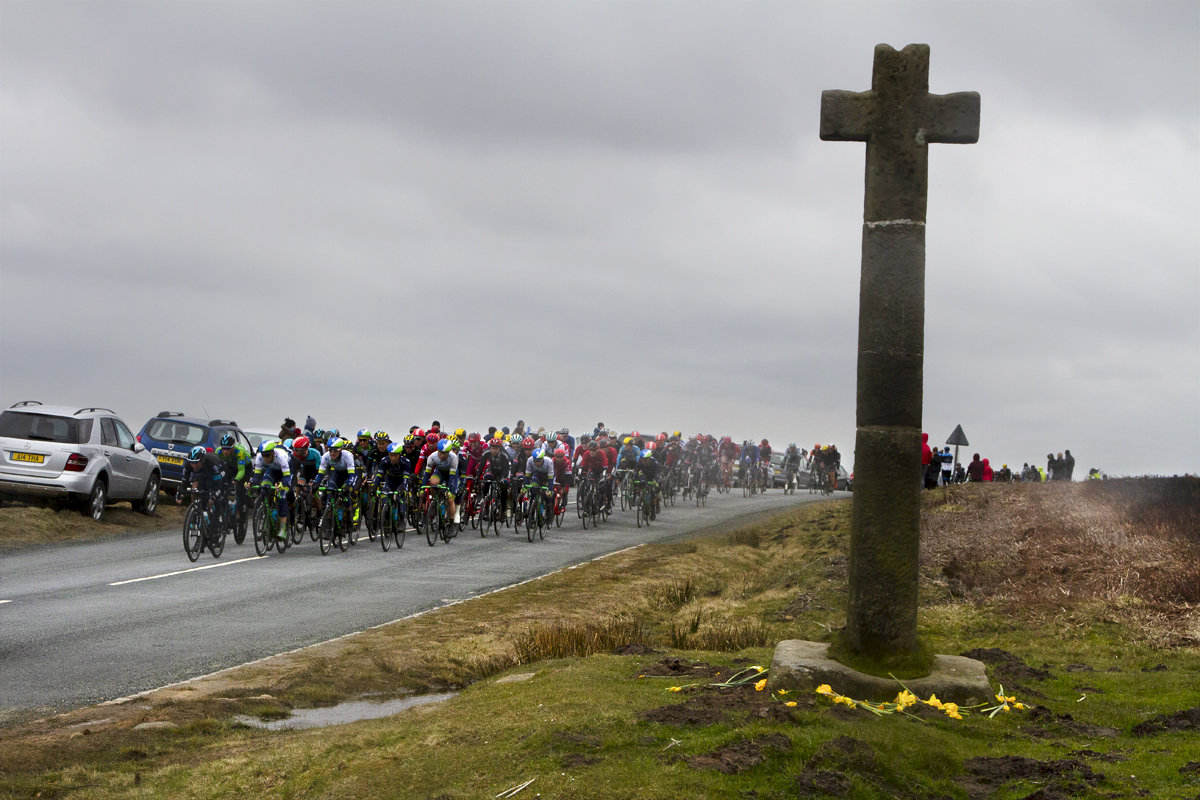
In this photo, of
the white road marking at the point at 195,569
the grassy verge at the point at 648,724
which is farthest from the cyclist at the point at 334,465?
the grassy verge at the point at 648,724

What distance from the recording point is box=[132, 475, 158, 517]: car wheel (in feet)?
83.8

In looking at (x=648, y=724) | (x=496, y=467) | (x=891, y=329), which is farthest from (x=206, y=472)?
(x=648, y=724)

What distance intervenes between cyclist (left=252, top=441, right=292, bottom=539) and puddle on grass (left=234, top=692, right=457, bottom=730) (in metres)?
11.5

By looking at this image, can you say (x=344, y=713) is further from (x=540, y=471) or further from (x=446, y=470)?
(x=540, y=471)

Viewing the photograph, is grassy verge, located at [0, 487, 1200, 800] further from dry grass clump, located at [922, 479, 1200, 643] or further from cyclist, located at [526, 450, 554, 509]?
cyclist, located at [526, 450, 554, 509]

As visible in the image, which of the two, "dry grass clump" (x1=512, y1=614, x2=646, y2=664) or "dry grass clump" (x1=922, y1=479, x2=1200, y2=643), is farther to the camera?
"dry grass clump" (x1=922, y1=479, x2=1200, y2=643)

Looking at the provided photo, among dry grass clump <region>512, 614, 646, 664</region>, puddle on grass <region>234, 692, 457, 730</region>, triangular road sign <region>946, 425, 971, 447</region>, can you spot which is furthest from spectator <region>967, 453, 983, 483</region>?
puddle on grass <region>234, 692, 457, 730</region>

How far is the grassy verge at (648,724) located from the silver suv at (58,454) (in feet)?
39.1

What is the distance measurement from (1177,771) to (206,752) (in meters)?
5.38

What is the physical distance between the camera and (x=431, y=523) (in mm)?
23453

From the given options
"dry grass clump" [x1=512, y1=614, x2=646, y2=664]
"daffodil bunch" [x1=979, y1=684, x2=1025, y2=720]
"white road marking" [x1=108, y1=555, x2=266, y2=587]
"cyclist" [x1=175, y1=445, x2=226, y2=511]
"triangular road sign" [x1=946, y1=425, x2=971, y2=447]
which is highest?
"triangular road sign" [x1=946, y1=425, x2=971, y2=447]

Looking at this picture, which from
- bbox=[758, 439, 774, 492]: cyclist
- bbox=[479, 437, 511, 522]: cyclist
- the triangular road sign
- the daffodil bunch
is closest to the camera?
the daffodil bunch

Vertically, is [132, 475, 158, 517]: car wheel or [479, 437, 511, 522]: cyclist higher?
[479, 437, 511, 522]: cyclist

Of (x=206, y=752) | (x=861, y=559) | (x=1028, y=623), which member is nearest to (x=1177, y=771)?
(x=861, y=559)
